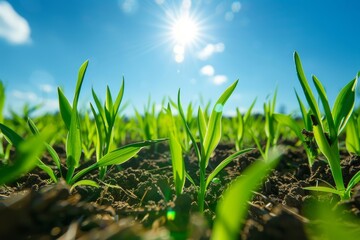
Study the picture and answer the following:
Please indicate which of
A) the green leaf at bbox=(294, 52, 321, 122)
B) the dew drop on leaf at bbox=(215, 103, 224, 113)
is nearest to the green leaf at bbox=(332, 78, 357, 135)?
the green leaf at bbox=(294, 52, 321, 122)

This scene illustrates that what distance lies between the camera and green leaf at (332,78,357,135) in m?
1.13

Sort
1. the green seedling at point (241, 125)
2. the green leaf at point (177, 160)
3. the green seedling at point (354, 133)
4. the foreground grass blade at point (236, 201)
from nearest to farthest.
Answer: the foreground grass blade at point (236, 201)
the green leaf at point (177, 160)
the green seedling at point (354, 133)
the green seedling at point (241, 125)

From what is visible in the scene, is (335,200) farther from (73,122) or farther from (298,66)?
(73,122)

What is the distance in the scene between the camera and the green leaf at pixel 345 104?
44.7 inches

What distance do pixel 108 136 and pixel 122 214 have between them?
59 centimetres

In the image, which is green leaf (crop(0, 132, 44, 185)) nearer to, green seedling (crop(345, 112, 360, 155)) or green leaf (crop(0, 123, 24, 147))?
green leaf (crop(0, 123, 24, 147))

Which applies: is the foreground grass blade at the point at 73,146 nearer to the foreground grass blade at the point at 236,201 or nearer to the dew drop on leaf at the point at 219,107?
the dew drop on leaf at the point at 219,107

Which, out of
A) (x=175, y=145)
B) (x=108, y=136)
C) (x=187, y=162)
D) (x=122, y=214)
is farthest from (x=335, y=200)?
(x=187, y=162)

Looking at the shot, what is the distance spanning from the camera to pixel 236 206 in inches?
17.3

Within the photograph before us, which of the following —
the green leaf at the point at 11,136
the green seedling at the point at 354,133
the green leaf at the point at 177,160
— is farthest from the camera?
the green seedling at the point at 354,133

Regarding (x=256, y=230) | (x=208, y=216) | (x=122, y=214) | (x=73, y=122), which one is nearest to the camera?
(x=256, y=230)

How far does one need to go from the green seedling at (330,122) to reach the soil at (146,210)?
0.08 meters

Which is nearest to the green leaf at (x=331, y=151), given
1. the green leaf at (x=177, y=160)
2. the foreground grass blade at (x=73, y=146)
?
the green leaf at (x=177, y=160)

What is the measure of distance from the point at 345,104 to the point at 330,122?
0.12m
